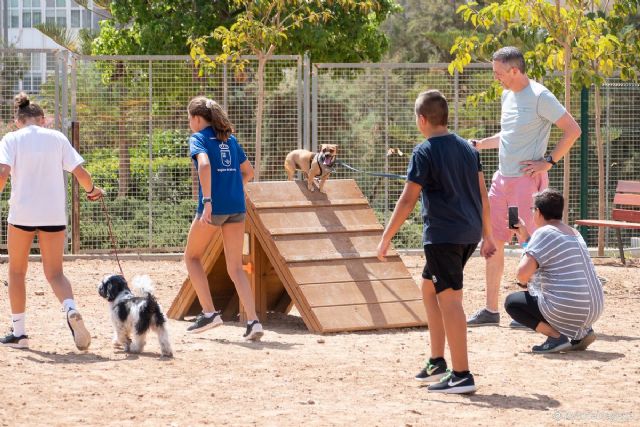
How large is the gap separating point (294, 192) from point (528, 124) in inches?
84.9

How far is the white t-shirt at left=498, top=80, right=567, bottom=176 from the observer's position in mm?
8438

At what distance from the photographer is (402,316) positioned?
8875 millimetres

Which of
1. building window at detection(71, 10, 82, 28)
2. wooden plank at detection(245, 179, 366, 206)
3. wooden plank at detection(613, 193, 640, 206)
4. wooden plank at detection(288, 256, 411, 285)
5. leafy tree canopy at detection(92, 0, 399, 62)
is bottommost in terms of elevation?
wooden plank at detection(288, 256, 411, 285)

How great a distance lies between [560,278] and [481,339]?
0.99m

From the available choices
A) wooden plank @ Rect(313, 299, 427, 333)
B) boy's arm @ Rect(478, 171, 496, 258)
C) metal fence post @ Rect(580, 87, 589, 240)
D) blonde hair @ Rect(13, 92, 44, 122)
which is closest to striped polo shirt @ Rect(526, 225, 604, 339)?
boy's arm @ Rect(478, 171, 496, 258)

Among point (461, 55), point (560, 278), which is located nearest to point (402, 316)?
point (560, 278)

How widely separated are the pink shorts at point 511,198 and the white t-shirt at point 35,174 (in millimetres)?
3276

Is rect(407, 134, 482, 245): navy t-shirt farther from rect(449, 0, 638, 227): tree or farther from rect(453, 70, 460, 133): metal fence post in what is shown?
rect(453, 70, 460, 133): metal fence post

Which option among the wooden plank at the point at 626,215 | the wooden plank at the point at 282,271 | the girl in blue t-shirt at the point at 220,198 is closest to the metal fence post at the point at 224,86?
the wooden plank at the point at 626,215

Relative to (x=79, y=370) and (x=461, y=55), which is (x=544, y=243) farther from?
(x=461, y=55)

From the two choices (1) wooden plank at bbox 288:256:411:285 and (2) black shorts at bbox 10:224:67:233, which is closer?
(2) black shorts at bbox 10:224:67:233

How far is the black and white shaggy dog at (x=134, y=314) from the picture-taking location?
296 inches

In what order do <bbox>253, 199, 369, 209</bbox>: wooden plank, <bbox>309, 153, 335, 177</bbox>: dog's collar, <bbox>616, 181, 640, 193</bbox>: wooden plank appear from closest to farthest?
<bbox>253, 199, 369, 209</bbox>: wooden plank → <bbox>309, 153, 335, 177</bbox>: dog's collar → <bbox>616, 181, 640, 193</bbox>: wooden plank

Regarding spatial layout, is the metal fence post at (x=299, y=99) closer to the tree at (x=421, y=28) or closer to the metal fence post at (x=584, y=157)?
the metal fence post at (x=584, y=157)
